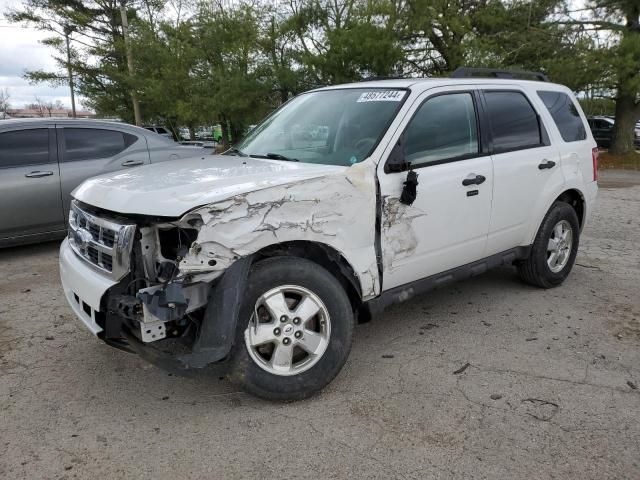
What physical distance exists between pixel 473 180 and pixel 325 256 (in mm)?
1351

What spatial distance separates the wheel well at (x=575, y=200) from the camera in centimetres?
489

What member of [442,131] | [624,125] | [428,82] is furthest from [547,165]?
[624,125]

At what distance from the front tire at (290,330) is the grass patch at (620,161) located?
17.6m

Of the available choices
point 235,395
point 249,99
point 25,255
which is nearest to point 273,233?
point 235,395

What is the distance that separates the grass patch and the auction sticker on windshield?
655 inches

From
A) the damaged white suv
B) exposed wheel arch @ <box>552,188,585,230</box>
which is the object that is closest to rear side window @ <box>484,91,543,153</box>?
the damaged white suv

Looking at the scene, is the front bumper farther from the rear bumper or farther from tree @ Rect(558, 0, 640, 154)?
tree @ Rect(558, 0, 640, 154)

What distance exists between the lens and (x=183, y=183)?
9.38 ft

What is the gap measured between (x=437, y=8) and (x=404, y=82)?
15.6m

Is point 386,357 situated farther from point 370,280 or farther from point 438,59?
point 438,59

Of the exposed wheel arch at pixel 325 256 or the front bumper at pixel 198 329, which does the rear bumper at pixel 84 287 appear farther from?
the exposed wheel arch at pixel 325 256

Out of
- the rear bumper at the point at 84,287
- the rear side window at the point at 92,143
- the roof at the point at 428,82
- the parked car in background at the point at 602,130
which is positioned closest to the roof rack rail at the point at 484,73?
the roof at the point at 428,82

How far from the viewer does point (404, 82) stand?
3791 mm

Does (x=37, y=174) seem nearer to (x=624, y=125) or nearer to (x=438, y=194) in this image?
(x=438, y=194)
